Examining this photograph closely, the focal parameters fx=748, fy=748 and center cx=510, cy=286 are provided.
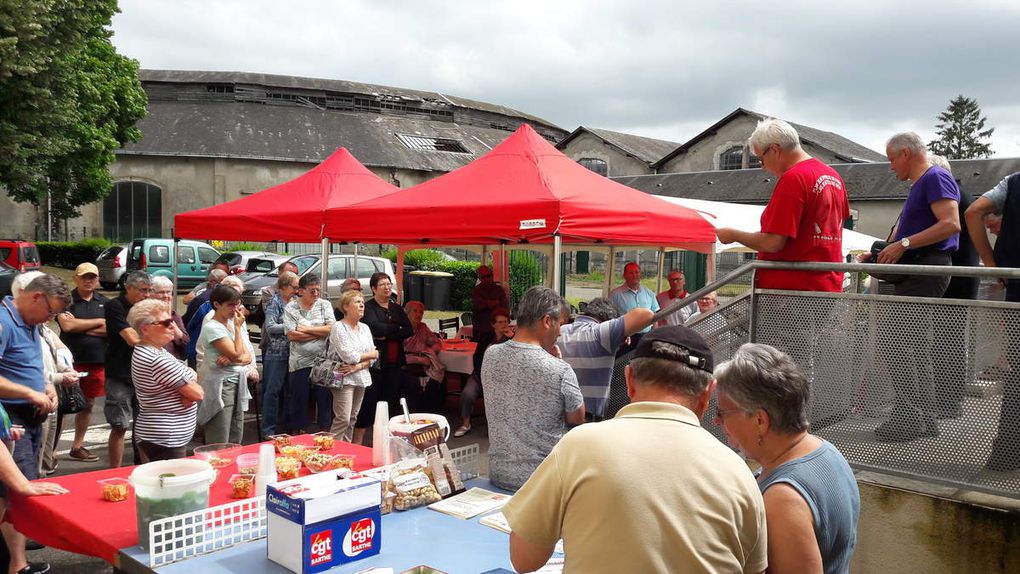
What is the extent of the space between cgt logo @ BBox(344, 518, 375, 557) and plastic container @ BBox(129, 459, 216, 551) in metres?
0.71

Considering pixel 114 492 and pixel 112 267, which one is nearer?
pixel 114 492

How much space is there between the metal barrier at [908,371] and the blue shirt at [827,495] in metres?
1.92

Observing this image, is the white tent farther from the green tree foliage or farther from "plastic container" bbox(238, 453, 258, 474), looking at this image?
the green tree foliage

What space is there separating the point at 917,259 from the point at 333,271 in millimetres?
17714

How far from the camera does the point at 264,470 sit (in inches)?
137

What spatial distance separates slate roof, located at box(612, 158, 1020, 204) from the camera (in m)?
30.1

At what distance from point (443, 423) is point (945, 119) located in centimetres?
7707

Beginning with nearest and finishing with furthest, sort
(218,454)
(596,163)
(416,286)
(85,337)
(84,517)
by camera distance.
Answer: (84,517), (218,454), (85,337), (416,286), (596,163)

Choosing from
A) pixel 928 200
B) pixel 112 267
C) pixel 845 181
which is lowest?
pixel 112 267

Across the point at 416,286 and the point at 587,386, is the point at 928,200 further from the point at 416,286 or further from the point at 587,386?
the point at 416,286

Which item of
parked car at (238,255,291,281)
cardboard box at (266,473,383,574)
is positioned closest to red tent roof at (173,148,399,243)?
cardboard box at (266,473,383,574)

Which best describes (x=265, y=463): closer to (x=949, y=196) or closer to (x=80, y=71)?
(x=949, y=196)

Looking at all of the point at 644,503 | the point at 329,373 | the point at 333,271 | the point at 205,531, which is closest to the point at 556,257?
the point at 329,373

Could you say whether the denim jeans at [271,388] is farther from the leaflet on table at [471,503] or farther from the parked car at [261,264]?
the parked car at [261,264]
